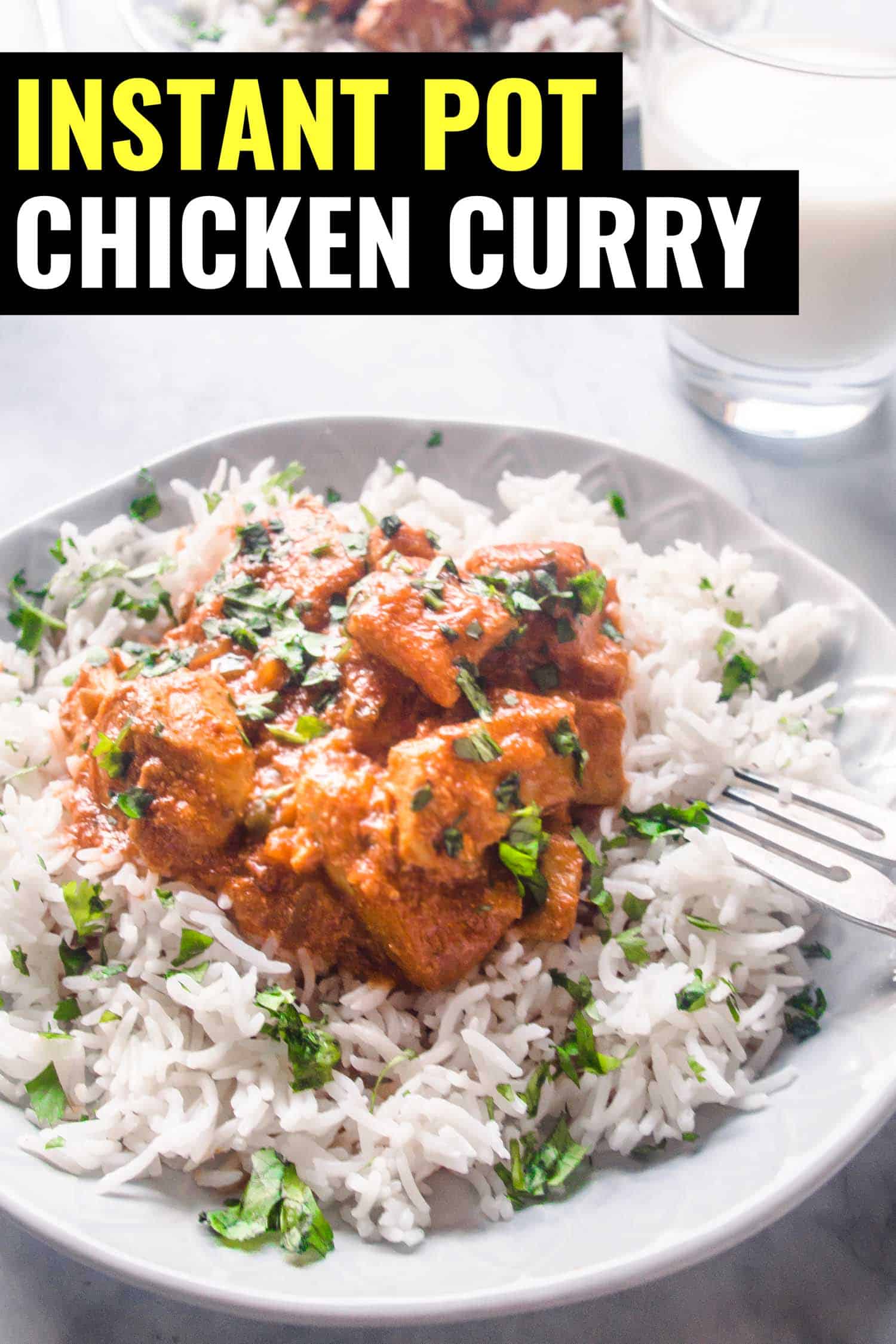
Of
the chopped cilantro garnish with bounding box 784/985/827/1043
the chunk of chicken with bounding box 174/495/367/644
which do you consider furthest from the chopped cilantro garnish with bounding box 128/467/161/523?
the chopped cilantro garnish with bounding box 784/985/827/1043

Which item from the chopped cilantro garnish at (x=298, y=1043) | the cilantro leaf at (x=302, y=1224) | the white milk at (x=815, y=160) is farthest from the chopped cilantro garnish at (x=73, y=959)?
the white milk at (x=815, y=160)

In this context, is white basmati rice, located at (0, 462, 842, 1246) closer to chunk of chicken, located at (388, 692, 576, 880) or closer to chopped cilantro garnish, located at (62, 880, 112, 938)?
chopped cilantro garnish, located at (62, 880, 112, 938)

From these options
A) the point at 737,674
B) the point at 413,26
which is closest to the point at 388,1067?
the point at 737,674

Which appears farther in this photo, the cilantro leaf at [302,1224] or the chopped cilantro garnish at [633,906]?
the chopped cilantro garnish at [633,906]

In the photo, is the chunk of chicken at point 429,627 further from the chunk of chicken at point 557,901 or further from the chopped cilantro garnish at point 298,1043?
the chopped cilantro garnish at point 298,1043

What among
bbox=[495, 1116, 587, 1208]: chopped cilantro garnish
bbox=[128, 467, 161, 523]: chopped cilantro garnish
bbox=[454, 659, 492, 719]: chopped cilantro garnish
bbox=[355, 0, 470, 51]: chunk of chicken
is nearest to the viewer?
bbox=[495, 1116, 587, 1208]: chopped cilantro garnish

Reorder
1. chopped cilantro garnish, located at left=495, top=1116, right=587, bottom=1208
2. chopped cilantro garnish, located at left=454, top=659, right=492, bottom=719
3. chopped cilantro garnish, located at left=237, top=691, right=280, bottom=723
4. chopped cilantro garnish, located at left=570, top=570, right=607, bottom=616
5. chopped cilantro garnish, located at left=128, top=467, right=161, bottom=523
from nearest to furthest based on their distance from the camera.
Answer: chopped cilantro garnish, located at left=495, top=1116, right=587, bottom=1208 → chopped cilantro garnish, located at left=454, top=659, right=492, bottom=719 → chopped cilantro garnish, located at left=237, top=691, right=280, bottom=723 → chopped cilantro garnish, located at left=570, top=570, right=607, bottom=616 → chopped cilantro garnish, located at left=128, top=467, right=161, bottom=523
